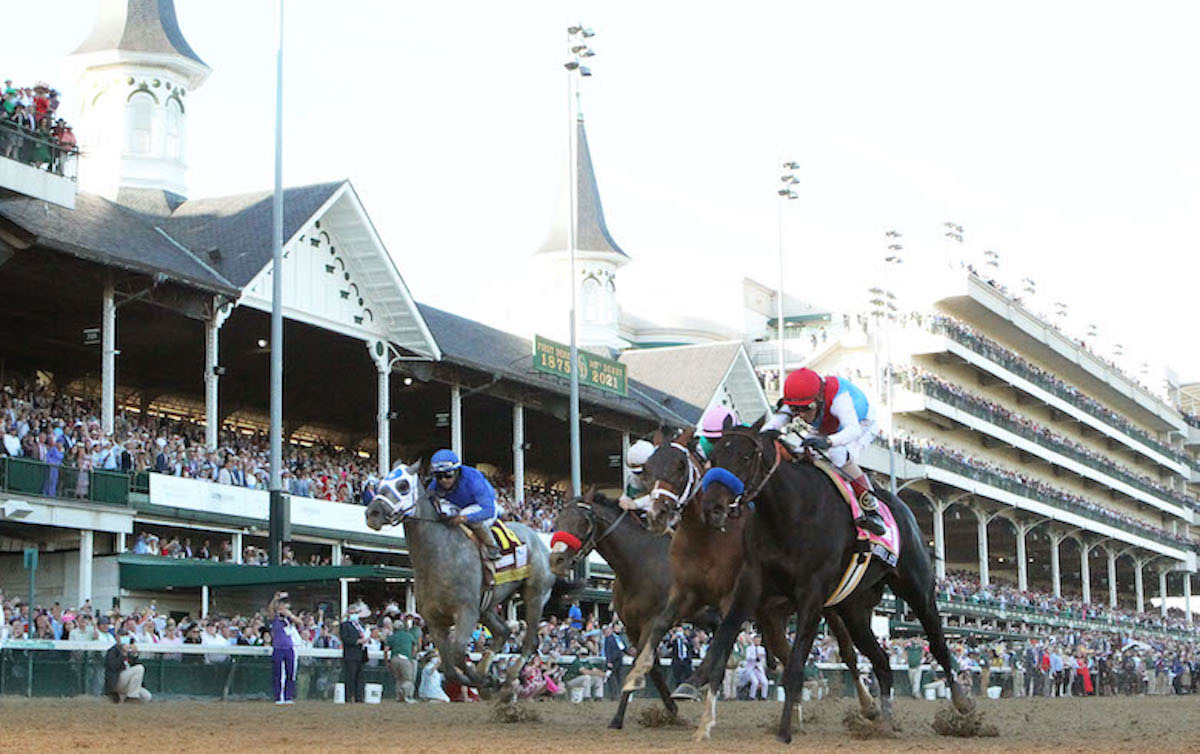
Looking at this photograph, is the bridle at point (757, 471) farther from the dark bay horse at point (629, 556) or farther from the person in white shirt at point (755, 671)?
the person in white shirt at point (755, 671)

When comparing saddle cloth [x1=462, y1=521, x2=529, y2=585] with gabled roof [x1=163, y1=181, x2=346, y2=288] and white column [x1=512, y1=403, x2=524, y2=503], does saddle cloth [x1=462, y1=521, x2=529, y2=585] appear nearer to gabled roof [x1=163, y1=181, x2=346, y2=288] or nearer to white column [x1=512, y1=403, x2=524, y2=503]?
gabled roof [x1=163, y1=181, x2=346, y2=288]

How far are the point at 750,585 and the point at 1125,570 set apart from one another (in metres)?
100

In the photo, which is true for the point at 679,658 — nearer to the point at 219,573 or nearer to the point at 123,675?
the point at 219,573

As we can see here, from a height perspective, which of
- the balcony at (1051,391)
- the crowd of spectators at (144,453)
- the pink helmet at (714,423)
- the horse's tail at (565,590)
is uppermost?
the balcony at (1051,391)

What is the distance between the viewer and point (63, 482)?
2773cm

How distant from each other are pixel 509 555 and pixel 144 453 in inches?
633

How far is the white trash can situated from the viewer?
2378 centimetres

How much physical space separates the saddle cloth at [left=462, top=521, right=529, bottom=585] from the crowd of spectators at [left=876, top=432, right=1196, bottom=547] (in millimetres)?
52412

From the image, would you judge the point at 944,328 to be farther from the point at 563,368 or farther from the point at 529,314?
the point at 563,368

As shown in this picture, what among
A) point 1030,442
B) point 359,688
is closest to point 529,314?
point 1030,442

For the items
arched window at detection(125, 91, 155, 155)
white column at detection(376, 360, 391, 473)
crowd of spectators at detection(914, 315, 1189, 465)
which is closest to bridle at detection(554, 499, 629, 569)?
white column at detection(376, 360, 391, 473)

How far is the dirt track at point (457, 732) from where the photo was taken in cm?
1152

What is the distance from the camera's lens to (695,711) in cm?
1802

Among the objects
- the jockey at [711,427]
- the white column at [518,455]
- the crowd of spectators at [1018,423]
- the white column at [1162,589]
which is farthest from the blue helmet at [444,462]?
the white column at [1162,589]
